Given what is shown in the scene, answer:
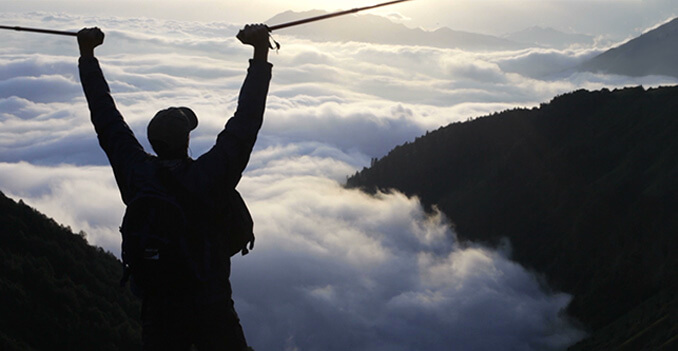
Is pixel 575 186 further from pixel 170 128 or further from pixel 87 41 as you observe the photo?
pixel 170 128

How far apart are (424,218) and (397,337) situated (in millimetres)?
38462

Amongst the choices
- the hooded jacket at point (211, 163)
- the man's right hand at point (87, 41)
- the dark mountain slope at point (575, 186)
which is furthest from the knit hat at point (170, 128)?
the dark mountain slope at point (575, 186)

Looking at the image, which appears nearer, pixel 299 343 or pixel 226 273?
pixel 226 273

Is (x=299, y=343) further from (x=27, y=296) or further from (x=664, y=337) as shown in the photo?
(x=27, y=296)

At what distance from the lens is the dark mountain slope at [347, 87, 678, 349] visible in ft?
393

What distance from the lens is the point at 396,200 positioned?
189500 mm

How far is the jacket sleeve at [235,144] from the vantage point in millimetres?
4422

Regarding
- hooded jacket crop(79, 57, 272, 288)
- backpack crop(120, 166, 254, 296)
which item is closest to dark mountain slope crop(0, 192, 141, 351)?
hooded jacket crop(79, 57, 272, 288)

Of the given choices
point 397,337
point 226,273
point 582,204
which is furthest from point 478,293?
point 226,273

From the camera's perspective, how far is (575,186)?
470ft

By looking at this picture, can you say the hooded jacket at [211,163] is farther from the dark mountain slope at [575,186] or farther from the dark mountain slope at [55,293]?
the dark mountain slope at [575,186]

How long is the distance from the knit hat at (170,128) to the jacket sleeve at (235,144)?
15.2 inches

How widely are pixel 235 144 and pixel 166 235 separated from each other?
2.82 feet

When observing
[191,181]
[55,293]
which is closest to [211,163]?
[191,181]
